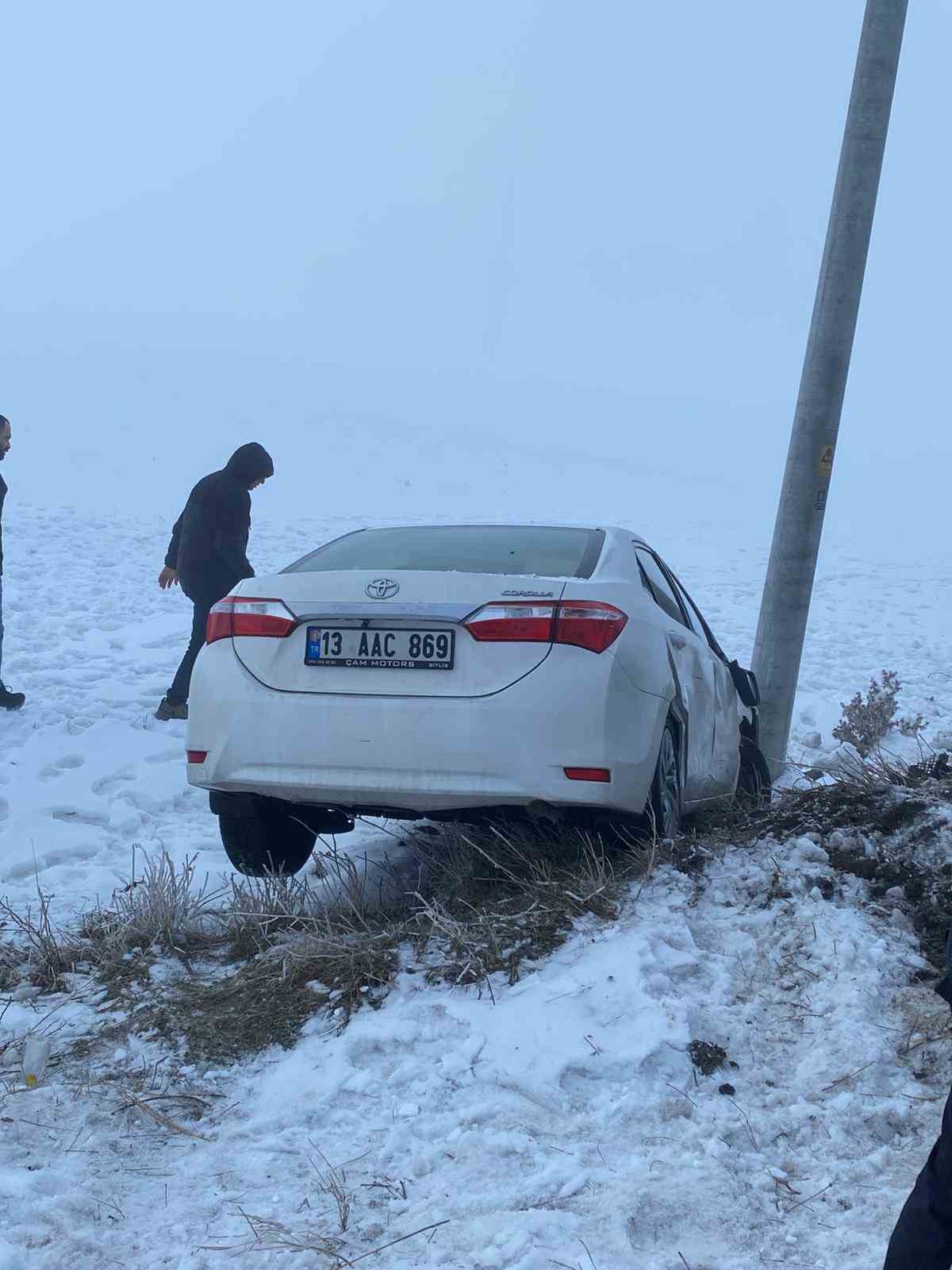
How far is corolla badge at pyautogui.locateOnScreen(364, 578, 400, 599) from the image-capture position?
13.1ft

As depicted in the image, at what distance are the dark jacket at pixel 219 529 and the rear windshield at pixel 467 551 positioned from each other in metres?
3.15

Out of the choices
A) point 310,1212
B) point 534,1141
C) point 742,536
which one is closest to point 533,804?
point 534,1141

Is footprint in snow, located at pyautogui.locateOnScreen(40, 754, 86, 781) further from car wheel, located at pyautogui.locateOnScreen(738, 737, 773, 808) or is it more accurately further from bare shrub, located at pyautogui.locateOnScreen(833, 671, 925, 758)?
bare shrub, located at pyautogui.locateOnScreen(833, 671, 925, 758)

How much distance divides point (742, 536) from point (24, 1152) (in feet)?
69.3

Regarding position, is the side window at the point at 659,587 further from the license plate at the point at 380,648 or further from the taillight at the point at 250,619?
the taillight at the point at 250,619

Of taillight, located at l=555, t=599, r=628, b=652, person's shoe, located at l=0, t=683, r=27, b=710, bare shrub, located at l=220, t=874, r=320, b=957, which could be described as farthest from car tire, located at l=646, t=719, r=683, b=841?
person's shoe, located at l=0, t=683, r=27, b=710

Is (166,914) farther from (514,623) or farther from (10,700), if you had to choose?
(10,700)

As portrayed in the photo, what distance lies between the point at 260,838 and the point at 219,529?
373 centimetres

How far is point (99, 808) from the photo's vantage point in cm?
602

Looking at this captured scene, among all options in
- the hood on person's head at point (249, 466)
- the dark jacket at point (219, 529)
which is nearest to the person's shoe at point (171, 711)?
the dark jacket at point (219, 529)

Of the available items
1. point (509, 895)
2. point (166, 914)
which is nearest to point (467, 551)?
point (509, 895)

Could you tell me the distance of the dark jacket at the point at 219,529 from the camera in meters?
7.82

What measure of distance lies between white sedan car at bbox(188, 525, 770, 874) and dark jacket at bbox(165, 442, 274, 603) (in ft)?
11.8

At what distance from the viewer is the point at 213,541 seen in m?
7.85
